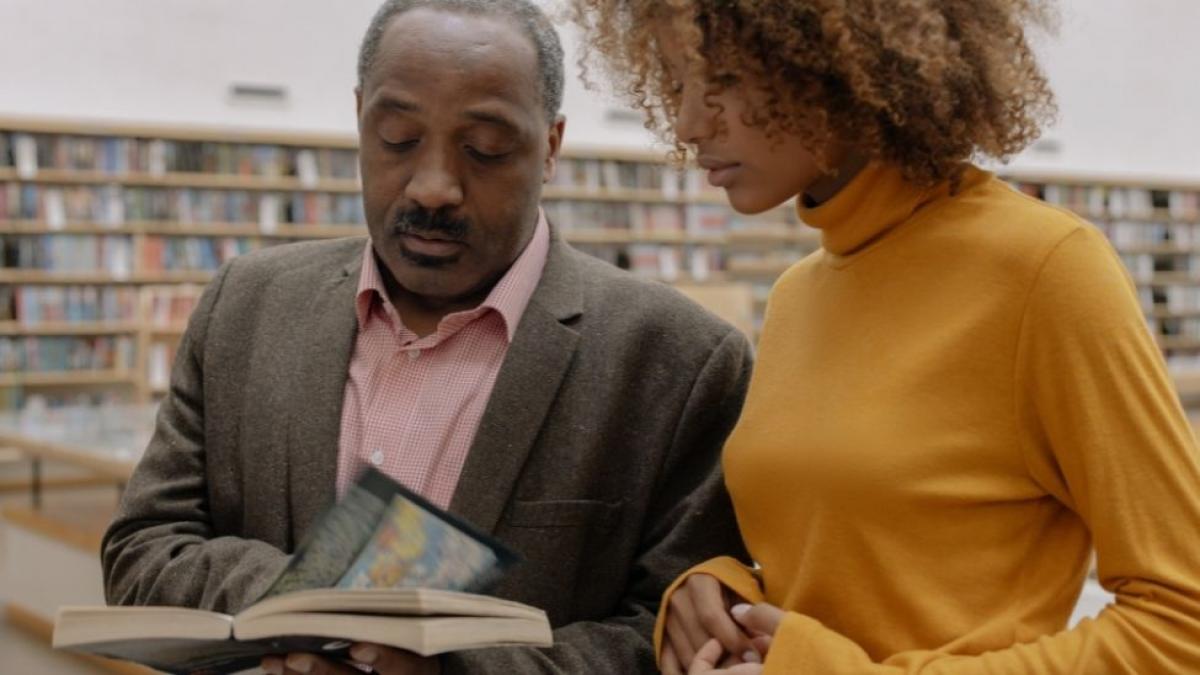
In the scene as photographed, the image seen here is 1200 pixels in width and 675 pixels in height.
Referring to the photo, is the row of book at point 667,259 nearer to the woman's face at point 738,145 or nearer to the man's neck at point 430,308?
the man's neck at point 430,308

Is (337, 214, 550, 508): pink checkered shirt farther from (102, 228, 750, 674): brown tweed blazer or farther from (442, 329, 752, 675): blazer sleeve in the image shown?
(442, 329, 752, 675): blazer sleeve

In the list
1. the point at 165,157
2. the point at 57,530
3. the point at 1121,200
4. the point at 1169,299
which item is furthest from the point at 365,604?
the point at 1169,299

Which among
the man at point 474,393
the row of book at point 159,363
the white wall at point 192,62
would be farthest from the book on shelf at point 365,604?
the row of book at point 159,363

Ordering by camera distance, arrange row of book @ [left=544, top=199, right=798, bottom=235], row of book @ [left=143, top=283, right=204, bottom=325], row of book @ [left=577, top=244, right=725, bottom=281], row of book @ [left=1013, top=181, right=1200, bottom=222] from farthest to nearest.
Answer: row of book @ [left=1013, top=181, right=1200, bottom=222], row of book @ [left=577, top=244, right=725, bottom=281], row of book @ [left=544, top=199, right=798, bottom=235], row of book @ [left=143, top=283, right=204, bottom=325]

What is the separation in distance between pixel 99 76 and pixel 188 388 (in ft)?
31.2

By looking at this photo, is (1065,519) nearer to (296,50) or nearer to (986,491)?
(986,491)

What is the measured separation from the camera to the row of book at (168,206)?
9.90 meters

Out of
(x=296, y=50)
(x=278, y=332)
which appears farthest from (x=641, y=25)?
(x=296, y=50)

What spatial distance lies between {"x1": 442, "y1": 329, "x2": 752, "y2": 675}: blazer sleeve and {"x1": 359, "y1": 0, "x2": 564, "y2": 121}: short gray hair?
37 cm

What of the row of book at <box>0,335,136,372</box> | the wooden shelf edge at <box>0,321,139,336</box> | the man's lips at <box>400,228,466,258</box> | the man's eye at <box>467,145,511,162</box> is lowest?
the row of book at <box>0,335,136,372</box>

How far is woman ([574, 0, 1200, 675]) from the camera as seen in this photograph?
111 cm

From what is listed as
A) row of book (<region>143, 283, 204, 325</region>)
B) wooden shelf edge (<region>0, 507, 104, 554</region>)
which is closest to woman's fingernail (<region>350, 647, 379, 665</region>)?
wooden shelf edge (<region>0, 507, 104, 554</region>)

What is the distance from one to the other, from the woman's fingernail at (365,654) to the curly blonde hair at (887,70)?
593 mm

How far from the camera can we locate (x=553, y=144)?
176cm
